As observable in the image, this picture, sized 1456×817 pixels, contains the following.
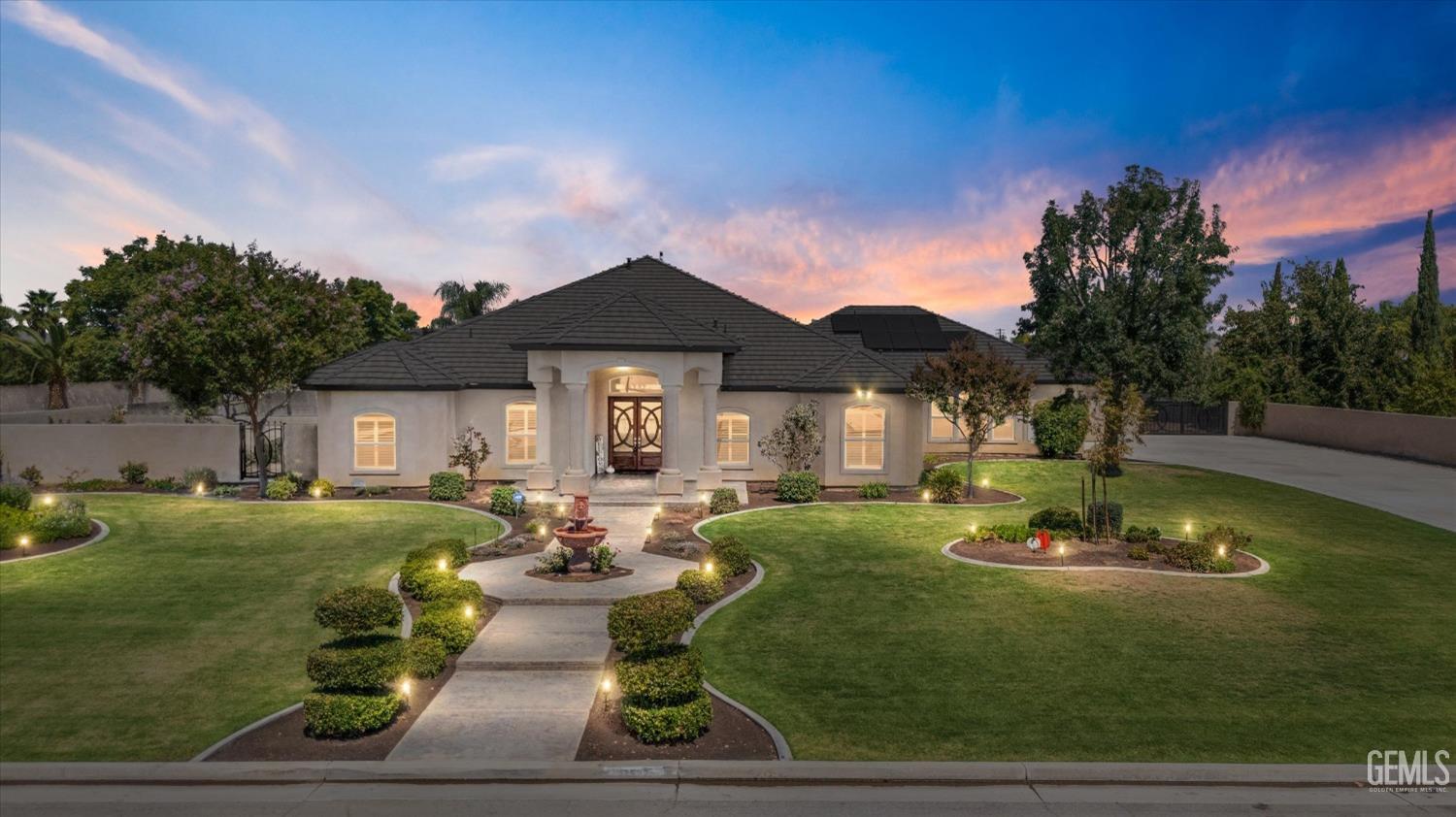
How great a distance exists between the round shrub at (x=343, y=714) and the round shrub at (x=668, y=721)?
3.12 metres

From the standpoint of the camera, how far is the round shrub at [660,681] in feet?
32.3

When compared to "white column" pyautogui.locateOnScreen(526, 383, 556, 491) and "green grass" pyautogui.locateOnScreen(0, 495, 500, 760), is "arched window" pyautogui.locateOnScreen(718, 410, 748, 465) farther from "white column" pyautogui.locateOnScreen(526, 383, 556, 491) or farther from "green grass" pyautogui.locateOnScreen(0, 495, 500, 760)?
"green grass" pyautogui.locateOnScreen(0, 495, 500, 760)

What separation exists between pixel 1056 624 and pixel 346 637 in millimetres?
11448

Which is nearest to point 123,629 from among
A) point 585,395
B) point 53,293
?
point 585,395

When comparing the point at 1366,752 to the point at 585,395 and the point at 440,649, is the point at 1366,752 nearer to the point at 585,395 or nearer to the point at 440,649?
the point at 440,649

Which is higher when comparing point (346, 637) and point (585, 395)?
point (585, 395)

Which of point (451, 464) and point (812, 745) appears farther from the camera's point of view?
point (451, 464)

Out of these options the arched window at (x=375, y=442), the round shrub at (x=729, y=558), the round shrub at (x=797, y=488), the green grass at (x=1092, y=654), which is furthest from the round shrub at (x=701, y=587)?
the arched window at (x=375, y=442)

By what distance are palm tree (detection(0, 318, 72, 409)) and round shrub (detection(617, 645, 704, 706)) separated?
50171 millimetres

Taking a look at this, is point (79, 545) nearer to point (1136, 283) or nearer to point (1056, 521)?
point (1056, 521)

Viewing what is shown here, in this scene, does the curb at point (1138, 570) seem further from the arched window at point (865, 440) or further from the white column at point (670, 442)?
the white column at point (670, 442)

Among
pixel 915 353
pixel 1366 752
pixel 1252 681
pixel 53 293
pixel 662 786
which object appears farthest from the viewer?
pixel 53 293

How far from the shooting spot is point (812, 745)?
949cm

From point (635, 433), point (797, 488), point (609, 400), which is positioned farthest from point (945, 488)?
point (609, 400)
